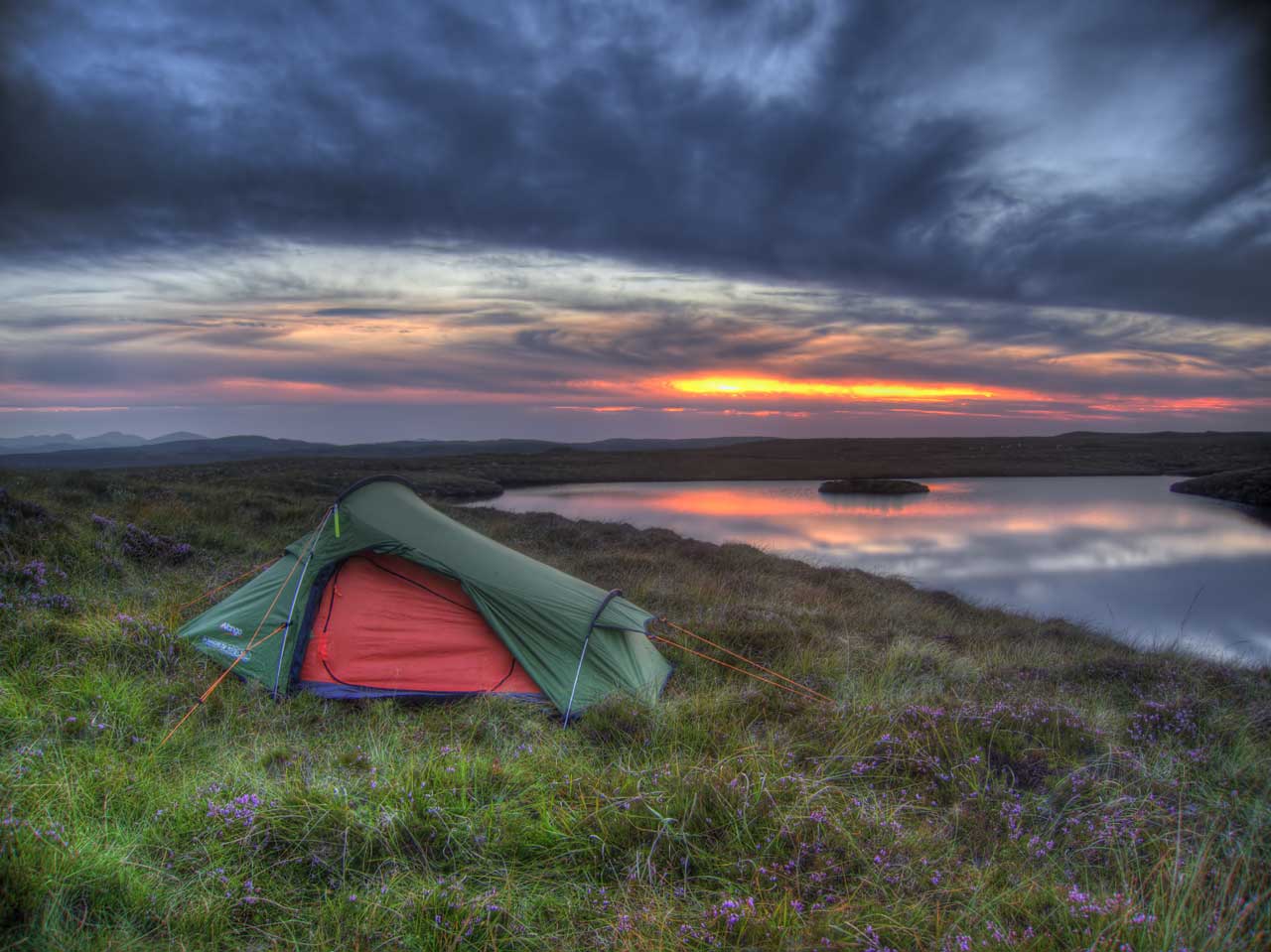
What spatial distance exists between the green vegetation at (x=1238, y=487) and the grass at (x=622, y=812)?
53.0 meters

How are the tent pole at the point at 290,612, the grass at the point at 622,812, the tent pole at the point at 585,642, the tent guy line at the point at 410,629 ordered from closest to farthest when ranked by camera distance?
1. the grass at the point at 622,812
2. the tent pole at the point at 585,642
3. the tent pole at the point at 290,612
4. the tent guy line at the point at 410,629

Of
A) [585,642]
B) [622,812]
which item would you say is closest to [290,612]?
[585,642]

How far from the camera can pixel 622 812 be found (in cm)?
343

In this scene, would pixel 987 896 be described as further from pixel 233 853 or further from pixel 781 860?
pixel 233 853

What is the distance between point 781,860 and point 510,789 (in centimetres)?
161

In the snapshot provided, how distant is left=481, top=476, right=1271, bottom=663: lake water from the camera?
61.0 feet

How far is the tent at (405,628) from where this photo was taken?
20.8ft

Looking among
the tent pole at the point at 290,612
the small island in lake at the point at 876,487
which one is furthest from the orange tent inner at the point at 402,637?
the small island in lake at the point at 876,487

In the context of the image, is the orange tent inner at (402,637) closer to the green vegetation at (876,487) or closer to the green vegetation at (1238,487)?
the green vegetation at (876,487)

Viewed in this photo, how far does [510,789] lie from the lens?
377 cm

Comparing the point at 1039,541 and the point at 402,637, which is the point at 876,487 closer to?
the point at 1039,541

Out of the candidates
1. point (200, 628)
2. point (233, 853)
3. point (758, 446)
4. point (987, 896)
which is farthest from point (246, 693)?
point (758, 446)

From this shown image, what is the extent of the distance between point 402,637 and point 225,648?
181 cm

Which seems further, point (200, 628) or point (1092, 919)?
point (200, 628)
